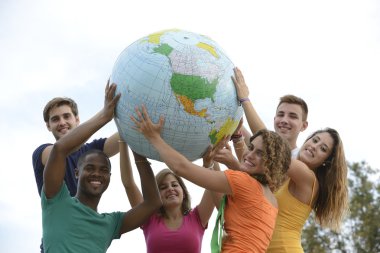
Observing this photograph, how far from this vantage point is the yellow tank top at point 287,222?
6.09 metres

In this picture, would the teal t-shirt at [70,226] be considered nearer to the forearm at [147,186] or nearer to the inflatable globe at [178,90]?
the forearm at [147,186]

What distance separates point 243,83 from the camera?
19.1 ft

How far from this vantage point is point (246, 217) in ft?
17.9

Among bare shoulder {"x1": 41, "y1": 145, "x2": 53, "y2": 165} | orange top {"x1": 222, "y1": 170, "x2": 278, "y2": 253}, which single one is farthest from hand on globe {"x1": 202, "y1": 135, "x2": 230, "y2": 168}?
bare shoulder {"x1": 41, "y1": 145, "x2": 53, "y2": 165}

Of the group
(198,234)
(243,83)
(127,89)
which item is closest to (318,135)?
(243,83)

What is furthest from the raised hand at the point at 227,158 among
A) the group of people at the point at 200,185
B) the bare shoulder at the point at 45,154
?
the bare shoulder at the point at 45,154

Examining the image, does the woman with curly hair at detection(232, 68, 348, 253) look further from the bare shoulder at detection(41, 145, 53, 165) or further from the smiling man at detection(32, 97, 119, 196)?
the bare shoulder at detection(41, 145, 53, 165)

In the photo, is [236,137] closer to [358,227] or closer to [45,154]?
[45,154]

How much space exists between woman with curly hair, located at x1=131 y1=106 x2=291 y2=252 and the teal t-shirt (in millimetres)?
941

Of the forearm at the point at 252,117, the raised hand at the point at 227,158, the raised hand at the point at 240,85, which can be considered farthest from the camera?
the raised hand at the point at 227,158

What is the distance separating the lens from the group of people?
5.43 metres

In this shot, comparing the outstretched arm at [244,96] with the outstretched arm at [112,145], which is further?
the outstretched arm at [112,145]

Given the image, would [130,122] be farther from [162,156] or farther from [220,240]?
[220,240]

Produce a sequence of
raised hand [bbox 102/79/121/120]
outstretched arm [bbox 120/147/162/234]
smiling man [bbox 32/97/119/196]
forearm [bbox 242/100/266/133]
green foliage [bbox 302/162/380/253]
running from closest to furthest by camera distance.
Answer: raised hand [bbox 102/79/121/120] → forearm [bbox 242/100/266/133] → outstretched arm [bbox 120/147/162/234] → smiling man [bbox 32/97/119/196] → green foliage [bbox 302/162/380/253]
